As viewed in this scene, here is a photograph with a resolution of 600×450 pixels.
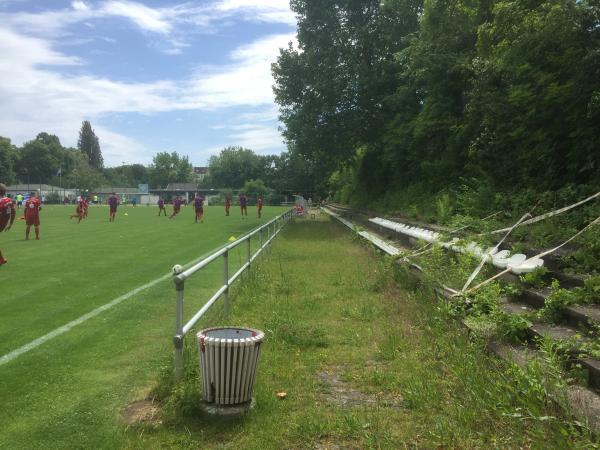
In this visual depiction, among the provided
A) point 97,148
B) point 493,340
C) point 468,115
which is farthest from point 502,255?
point 97,148

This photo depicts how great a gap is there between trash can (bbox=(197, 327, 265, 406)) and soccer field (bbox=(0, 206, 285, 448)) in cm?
82

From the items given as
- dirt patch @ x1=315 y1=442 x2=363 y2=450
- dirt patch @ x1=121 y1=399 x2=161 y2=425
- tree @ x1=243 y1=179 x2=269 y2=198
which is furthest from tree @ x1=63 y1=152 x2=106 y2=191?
dirt patch @ x1=315 y1=442 x2=363 y2=450

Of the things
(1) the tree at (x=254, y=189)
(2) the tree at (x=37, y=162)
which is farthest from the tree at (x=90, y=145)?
(1) the tree at (x=254, y=189)

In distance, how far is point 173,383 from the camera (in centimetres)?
490

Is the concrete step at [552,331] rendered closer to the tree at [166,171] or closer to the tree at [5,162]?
the tree at [5,162]

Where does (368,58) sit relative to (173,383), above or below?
above

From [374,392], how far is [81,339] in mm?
3948

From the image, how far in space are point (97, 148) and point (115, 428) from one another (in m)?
179

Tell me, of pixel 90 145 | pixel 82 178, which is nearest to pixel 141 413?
pixel 82 178

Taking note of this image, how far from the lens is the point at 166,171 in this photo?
518 feet

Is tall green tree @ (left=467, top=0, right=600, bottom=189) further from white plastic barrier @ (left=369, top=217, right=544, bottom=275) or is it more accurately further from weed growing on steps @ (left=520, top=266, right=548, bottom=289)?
weed growing on steps @ (left=520, top=266, right=548, bottom=289)

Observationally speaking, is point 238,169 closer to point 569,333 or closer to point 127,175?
point 127,175

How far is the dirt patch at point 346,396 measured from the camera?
468 cm

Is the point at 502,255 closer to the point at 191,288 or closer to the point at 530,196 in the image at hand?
the point at 530,196
